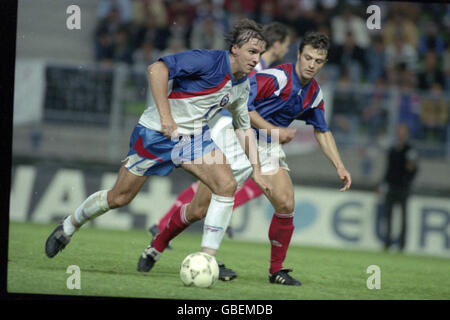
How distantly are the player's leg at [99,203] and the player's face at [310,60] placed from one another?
1506 mm

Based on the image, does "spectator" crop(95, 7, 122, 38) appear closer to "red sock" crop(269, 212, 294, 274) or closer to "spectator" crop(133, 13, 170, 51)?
"spectator" crop(133, 13, 170, 51)

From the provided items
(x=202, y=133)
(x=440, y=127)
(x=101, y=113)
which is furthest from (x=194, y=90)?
(x=440, y=127)

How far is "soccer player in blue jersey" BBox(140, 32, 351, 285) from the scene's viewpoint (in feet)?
19.6

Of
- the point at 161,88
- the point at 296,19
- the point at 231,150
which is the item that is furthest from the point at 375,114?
the point at 161,88

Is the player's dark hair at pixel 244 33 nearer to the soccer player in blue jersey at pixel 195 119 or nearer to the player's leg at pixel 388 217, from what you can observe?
the soccer player in blue jersey at pixel 195 119

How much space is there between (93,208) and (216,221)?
3.52 feet

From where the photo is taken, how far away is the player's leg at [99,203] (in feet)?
18.7

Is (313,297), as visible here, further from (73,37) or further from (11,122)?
(73,37)

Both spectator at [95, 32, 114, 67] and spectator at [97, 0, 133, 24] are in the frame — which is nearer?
spectator at [95, 32, 114, 67]

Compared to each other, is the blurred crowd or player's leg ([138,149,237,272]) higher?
the blurred crowd

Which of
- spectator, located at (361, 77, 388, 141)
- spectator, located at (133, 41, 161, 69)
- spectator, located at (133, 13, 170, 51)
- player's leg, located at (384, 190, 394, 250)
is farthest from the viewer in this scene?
spectator, located at (133, 13, 170, 51)

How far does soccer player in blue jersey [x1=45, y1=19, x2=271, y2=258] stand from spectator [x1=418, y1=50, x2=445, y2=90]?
7.81 meters

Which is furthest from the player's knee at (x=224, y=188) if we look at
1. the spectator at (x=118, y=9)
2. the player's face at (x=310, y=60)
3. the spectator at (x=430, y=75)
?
the spectator at (x=430, y=75)
